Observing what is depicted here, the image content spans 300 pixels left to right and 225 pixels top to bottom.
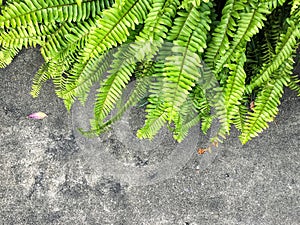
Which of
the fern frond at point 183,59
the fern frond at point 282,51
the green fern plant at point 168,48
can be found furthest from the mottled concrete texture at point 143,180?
the fern frond at point 183,59

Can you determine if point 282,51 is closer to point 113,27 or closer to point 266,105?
point 266,105

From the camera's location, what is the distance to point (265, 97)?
8.11 ft

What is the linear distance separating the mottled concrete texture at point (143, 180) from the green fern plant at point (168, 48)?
0.59 m

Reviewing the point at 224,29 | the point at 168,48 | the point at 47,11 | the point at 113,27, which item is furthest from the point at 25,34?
the point at 224,29

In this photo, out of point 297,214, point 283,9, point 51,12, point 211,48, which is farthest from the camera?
point 297,214

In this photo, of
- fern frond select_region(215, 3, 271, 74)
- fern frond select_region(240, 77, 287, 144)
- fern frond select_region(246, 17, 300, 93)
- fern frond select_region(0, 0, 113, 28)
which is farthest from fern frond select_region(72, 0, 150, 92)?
fern frond select_region(240, 77, 287, 144)

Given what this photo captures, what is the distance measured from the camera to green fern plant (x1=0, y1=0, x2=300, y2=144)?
216cm

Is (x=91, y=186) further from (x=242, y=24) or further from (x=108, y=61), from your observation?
(x=242, y=24)

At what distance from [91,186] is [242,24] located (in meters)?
1.70

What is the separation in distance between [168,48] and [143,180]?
4.19 ft

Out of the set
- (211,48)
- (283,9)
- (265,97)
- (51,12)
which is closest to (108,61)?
(51,12)

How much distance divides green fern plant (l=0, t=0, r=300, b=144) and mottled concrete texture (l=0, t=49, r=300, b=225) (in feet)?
1.93

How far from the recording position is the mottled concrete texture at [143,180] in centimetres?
307

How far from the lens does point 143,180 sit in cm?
313
